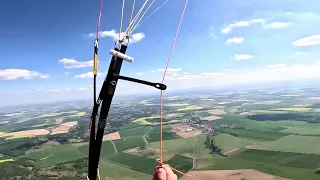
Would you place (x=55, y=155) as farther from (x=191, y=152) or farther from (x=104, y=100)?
(x=104, y=100)

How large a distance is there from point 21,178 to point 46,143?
2229 cm

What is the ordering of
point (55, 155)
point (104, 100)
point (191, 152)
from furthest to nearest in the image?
point (55, 155) < point (191, 152) < point (104, 100)

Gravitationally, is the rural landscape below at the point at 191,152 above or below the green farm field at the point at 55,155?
above

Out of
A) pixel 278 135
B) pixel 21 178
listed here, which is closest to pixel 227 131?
pixel 278 135

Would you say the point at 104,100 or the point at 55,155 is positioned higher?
the point at 104,100

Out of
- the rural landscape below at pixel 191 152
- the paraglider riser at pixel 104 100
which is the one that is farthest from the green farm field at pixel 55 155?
the paraglider riser at pixel 104 100

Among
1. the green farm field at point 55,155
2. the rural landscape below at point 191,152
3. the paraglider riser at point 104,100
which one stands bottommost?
the green farm field at point 55,155

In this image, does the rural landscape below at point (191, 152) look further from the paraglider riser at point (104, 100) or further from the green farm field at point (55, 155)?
the paraglider riser at point (104, 100)

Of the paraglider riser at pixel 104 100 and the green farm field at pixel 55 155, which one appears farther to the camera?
the green farm field at pixel 55 155

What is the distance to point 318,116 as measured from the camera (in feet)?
213

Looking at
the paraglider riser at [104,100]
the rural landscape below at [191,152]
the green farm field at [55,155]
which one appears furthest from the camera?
the green farm field at [55,155]

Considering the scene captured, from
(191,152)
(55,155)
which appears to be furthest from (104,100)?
(55,155)

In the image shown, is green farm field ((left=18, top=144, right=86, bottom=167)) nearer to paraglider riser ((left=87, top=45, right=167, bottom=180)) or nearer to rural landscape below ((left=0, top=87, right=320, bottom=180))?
rural landscape below ((left=0, top=87, right=320, bottom=180))

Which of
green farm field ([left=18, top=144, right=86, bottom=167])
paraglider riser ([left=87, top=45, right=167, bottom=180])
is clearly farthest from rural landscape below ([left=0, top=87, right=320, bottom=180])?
paraglider riser ([left=87, top=45, right=167, bottom=180])
